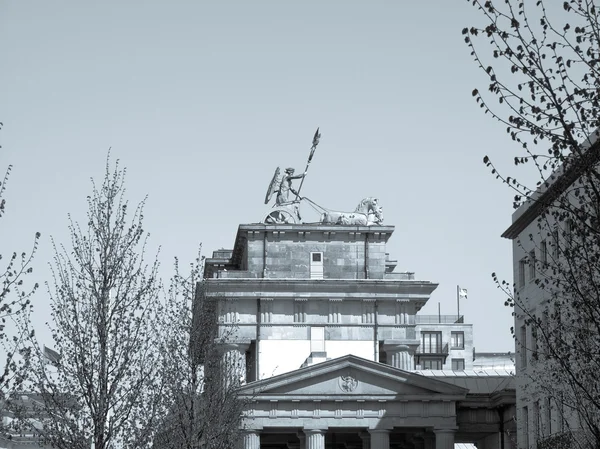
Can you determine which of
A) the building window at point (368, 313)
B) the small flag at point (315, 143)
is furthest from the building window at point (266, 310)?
the small flag at point (315, 143)

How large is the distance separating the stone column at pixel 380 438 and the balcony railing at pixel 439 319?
7595cm

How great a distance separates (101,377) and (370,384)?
39000 millimetres

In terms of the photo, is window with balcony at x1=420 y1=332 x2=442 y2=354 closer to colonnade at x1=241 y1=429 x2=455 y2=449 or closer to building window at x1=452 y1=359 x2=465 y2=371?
building window at x1=452 y1=359 x2=465 y2=371

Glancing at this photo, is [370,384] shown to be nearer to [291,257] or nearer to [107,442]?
[291,257]

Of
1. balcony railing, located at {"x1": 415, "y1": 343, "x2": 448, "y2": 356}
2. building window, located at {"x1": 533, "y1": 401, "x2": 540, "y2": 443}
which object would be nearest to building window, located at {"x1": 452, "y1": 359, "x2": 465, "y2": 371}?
balcony railing, located at {"x1": 415, "y1": 343, "x2": 448, "y2": 356}

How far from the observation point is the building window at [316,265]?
98688mm

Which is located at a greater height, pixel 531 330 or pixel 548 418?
pixel 531 330

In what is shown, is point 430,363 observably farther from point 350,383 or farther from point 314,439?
point 314,439

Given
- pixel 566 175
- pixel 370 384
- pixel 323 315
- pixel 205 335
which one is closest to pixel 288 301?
pixel 323 315

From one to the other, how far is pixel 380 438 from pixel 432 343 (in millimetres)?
70843

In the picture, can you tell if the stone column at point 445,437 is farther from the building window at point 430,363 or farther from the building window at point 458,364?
the building window at point 430,363

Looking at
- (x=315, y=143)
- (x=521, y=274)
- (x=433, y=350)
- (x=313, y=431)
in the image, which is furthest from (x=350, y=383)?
A: (x=433, y=350)

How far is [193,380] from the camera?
5634 centimetres

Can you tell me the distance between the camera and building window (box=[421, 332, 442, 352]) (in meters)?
149
